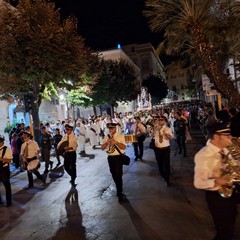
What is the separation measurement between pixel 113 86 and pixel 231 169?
131 ft

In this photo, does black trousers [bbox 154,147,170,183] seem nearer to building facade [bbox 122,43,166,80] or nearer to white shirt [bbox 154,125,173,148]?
white shirt [bbox 154,125,173,148]

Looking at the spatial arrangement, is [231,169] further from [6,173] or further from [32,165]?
[32,165]

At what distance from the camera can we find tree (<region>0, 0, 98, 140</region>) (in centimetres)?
1565

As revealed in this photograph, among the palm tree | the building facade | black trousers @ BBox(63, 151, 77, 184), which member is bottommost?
black trousers @ BBox(63, 151, 77, 184)

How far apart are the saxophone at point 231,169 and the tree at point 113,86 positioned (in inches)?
1194

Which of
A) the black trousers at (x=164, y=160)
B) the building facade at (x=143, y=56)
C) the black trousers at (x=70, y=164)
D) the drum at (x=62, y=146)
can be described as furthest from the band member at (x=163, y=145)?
the building facade at (x=143, y=56)

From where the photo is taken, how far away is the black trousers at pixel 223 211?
385 centimetres

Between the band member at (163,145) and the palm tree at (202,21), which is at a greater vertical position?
the palm tree at (202,21)

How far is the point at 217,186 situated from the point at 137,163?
9.39 meters

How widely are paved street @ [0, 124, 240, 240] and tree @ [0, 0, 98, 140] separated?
21.8 ft

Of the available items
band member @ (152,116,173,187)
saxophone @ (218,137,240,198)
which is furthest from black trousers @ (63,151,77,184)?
saxophone @ (218,137,240,198)

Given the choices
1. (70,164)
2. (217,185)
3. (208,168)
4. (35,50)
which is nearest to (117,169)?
(70,164)

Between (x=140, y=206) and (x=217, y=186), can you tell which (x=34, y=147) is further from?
(x=217, y=186)

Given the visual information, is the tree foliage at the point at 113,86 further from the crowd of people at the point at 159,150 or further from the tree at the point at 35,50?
the tree at the point at 35,50
